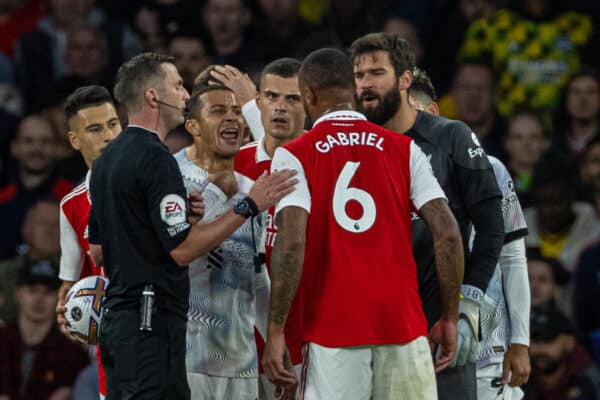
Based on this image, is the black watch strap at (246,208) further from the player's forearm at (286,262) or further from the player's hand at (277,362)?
the player's hand at (277,362)

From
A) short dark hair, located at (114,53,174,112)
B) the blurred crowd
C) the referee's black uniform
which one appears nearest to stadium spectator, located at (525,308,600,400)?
the blurred crowd

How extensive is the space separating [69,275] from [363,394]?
2245 mm

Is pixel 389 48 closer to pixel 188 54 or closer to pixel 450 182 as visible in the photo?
pixel 450 182

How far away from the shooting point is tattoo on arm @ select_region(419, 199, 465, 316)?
5.88 metres

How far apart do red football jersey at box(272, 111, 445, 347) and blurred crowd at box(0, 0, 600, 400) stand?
339 cm

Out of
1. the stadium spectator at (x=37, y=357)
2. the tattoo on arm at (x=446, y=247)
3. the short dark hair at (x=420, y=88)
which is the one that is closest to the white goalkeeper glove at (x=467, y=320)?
the tattoo on arm at (x=446, y=247)

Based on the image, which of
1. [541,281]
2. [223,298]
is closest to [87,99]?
[223,298]

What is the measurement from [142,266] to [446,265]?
1314 mm

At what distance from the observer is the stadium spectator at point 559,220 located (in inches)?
392

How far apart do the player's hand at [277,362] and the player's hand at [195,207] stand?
0.78 metres

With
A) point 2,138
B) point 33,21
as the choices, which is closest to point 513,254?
point 2,138

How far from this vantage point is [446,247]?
5895 mm

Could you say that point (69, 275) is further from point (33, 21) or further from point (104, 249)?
point (33, 21)

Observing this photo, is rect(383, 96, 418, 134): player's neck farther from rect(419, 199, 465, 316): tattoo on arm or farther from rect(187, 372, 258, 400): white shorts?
rect(187, 372, 258, 400): white shorts
